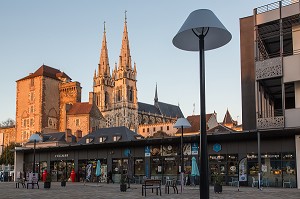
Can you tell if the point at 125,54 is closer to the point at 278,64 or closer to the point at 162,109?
the point at 162,109

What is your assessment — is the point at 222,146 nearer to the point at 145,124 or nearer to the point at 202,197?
the point at 202,197

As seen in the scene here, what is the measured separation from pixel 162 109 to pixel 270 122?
150 metres

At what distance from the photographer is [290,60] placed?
101ft

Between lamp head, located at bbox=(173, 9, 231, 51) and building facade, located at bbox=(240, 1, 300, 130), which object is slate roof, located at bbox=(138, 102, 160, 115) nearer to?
building facade, located at bbox=(240, 1, 300, 130)

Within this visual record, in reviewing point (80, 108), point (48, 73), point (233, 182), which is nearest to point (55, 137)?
point (80, 108)

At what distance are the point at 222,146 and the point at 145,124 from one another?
12614cm

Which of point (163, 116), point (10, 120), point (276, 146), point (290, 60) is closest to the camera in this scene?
point (290, 60)

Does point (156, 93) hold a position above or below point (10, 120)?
above

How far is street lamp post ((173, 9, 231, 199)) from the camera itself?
8234 millimetres

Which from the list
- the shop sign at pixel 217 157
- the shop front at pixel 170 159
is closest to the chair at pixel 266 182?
the shop front at pixel 170 159

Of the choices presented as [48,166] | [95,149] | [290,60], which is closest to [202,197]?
[290,60]

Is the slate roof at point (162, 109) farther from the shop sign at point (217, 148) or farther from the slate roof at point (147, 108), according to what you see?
the shop sign at point (217, 148)

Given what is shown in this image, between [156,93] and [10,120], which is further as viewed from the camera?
[156,93]

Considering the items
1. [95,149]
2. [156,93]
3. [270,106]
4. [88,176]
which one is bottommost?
[88,176]
